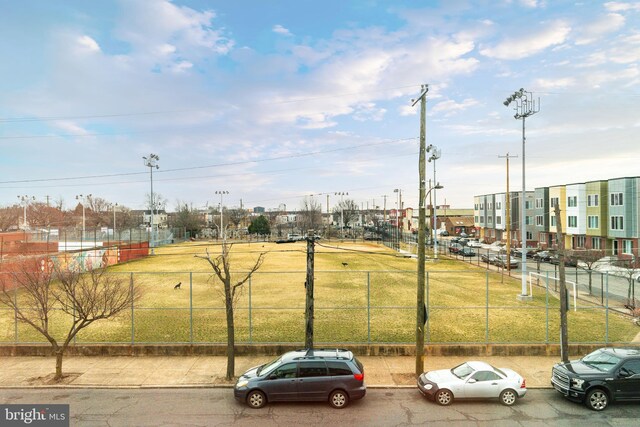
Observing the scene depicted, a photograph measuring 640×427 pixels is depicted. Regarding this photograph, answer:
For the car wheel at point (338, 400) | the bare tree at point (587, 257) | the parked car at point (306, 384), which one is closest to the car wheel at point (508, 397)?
the parked car at point (306, 384)

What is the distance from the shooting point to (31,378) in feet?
46.9

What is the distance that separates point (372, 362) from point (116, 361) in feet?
32.9

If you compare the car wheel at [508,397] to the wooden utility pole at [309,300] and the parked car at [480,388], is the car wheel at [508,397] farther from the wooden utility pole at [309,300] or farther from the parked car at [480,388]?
the wooden utility pole at [309,300]

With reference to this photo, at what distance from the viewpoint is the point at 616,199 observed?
49906 millimetres

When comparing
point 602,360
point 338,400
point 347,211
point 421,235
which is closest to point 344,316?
point 421,235

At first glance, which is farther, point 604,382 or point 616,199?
point 616,199

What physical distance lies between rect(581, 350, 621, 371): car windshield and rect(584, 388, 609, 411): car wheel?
76 centimetres

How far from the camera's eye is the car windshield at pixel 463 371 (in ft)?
40.8

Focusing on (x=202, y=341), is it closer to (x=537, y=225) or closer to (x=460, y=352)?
(x=460, y=352)

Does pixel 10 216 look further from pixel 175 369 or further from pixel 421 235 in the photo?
pixel 421 235

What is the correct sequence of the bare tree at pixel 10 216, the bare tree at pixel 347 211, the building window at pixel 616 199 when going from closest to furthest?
the building window at pixel 616 199 < the bare tree at pixel 10 216 < the bare tree at pixel 347 211

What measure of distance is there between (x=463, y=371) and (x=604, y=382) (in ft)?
12.7

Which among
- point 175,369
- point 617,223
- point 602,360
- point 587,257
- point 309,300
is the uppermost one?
point 617,223

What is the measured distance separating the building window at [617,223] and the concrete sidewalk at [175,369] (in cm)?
4237
